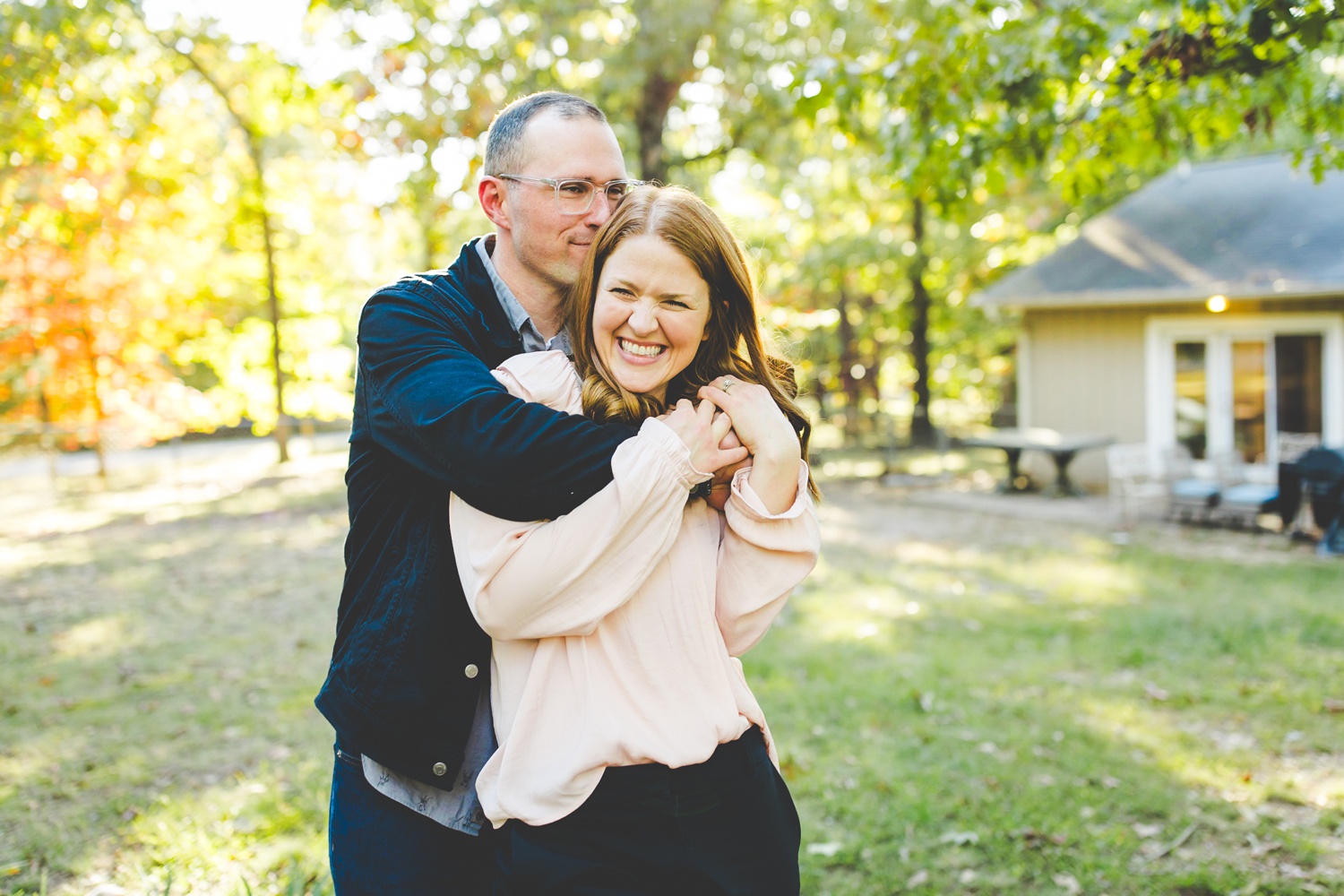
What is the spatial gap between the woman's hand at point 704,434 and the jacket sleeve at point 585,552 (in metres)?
0.04

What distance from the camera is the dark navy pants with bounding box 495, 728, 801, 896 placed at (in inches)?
65.4

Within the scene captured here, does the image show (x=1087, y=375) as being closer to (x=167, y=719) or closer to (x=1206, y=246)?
(x=1206, y=246)

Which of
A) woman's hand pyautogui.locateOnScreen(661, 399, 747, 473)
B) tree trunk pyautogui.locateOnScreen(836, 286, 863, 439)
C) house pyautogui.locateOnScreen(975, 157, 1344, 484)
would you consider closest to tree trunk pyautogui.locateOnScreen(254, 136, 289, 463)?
tree trunk pyautogui.locateOnScreen(836, 286, 863, 439)

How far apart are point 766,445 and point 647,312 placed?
1.07ft

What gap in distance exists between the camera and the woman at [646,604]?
1625 mm

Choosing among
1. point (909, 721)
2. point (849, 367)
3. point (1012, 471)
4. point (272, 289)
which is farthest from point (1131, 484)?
point (272, 289)

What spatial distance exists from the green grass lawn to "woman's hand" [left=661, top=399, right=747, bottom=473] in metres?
2.80

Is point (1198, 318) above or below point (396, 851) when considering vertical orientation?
above

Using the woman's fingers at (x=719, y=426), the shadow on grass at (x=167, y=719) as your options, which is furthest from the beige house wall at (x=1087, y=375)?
the woman's fingers at (x=719, y=426)

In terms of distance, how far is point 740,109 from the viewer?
1338 cm

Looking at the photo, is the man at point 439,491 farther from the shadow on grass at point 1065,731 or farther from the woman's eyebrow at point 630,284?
the shadow on grass at point 1065,731

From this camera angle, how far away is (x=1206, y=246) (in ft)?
46.9

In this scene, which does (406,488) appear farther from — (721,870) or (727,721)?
(721,870)

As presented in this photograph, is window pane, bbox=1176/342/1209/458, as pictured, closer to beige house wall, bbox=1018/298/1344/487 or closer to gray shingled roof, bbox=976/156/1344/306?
beige house wall, bbox=1018/298/1344/487
